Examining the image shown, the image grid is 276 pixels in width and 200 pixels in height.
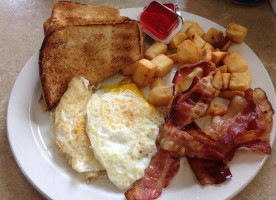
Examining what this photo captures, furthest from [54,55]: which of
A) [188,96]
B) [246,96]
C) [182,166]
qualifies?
[246,96]

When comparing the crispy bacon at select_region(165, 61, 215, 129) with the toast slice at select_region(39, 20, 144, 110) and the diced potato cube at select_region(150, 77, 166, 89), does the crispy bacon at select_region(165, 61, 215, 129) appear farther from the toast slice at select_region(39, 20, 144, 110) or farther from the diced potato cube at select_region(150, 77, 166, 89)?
the toast slice at select_region(39, 20, 144, 110)

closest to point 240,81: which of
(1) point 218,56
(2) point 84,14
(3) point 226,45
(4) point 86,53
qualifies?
(1) point 218,56

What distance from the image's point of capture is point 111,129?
169 cm

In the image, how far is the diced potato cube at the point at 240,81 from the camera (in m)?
1.85

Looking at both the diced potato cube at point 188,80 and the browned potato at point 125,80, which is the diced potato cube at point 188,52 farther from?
the browned potato at point 125,80

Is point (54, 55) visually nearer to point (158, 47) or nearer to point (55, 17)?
point (55, 17)

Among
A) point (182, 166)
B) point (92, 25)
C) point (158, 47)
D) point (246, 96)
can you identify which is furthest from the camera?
point (158, 47)

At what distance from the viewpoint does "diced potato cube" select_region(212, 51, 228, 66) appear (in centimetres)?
197

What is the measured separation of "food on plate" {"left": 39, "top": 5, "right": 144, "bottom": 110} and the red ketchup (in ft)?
0.38

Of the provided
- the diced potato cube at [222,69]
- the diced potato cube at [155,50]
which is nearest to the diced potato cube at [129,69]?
the diced potato cube at [155,50]

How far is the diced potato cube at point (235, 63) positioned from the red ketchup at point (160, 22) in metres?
0.39

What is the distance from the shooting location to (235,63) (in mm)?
1942

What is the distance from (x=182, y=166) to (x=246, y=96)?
20.2 inches

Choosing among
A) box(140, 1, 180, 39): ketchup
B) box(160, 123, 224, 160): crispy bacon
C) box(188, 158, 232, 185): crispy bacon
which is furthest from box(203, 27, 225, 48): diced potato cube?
box(188, 158, 232, 185): crispy bacon
